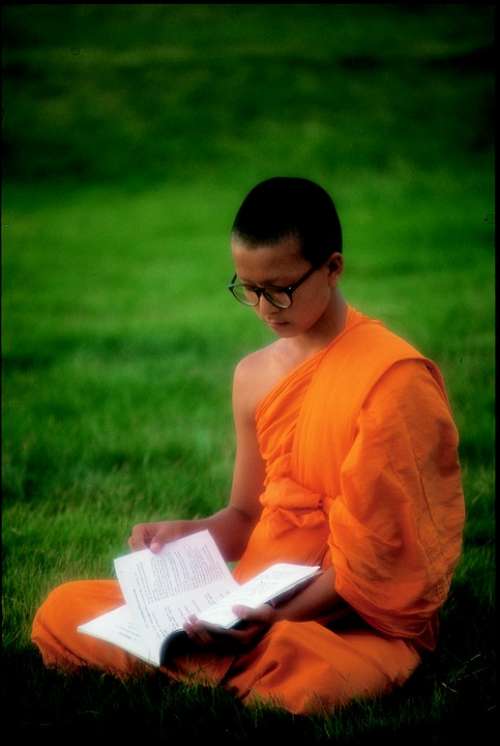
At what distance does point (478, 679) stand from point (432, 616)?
0.23 m

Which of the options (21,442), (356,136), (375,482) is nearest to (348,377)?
(375,482)

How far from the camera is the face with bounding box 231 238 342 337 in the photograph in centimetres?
292

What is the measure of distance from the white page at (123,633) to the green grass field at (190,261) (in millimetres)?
191

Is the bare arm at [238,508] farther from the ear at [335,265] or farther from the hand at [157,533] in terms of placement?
the ear at [335,265]

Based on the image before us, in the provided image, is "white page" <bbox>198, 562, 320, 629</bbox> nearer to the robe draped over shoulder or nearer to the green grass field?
the robe draped over shoulder

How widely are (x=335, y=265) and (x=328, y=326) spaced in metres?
0.22

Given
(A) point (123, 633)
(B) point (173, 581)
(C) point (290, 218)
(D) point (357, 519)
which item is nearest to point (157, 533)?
(B) point (173, 581)

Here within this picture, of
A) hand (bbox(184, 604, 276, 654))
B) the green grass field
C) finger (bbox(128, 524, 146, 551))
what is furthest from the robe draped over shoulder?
finger (bbox(128, 524, 146, 551))

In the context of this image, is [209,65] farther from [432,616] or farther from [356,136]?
[432,616]

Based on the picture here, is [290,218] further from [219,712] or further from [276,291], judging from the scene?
[219,712]

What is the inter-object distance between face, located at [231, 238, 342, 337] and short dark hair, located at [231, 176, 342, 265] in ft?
0.08

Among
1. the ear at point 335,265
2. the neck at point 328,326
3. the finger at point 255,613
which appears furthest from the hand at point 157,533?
the ear at point 335,265

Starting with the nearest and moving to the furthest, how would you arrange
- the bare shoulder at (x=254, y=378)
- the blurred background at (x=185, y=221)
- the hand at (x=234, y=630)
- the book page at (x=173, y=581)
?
1. the hand at (x=234, y=630)
2. the book page at (x=173, y=581)
3. the bare shoulder at (x=254, y=378)
4. the blurred background at (x=185, y=221)

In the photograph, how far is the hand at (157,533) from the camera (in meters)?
3.32
